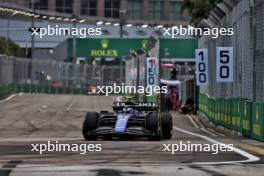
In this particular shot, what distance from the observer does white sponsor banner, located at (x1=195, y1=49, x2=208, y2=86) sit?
36.3 m

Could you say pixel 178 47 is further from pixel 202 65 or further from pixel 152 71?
pixel 202 65

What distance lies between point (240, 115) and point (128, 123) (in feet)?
20.1

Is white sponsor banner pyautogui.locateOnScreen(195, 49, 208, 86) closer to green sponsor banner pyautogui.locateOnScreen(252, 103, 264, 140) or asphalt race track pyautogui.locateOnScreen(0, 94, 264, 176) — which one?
green sponsor banner pyautogui.locateOnScreen(252, 103, 264, 140)

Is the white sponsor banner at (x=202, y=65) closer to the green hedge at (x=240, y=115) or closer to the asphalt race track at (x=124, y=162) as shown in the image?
the green hedge at (x=240, y=115)

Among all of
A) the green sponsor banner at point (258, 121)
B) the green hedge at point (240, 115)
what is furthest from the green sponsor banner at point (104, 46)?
the green sponsor banner at point (258, 121)

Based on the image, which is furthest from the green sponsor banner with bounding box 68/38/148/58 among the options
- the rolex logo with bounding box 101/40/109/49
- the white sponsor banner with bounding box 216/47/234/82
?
the white sponsor banner with bounding box 216/47/234/82

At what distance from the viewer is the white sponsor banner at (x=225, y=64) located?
103ft

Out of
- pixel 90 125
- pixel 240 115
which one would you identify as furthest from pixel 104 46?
pixel 90 125

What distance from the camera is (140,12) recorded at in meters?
122

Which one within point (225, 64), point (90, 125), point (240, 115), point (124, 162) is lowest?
point (124, 162)

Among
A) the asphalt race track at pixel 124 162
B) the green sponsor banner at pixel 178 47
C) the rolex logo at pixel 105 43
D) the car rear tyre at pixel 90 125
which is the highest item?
the rolex logo at pixel 105 43

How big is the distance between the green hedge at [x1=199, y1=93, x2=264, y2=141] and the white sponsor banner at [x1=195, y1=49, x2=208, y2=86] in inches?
44.1

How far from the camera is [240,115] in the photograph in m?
28.7

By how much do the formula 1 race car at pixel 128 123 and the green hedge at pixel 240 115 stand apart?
2.68 meters
